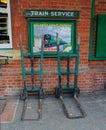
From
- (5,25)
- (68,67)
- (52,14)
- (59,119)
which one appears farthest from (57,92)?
(5,25)

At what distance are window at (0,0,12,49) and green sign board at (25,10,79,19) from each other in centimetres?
43

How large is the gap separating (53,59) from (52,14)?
3.25ft

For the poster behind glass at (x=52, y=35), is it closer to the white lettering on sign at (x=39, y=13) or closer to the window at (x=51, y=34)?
the window at (x=51, y=34)

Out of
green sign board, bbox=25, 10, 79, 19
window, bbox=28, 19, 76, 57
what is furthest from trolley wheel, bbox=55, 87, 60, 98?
green sign board, bbox=25, 10, 79, 19

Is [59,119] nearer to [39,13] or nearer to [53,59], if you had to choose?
[53,59]

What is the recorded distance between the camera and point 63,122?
331cm

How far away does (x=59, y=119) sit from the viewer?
11.2 ft

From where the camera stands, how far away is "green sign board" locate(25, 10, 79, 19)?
13.1 ft

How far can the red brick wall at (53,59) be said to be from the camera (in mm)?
4074

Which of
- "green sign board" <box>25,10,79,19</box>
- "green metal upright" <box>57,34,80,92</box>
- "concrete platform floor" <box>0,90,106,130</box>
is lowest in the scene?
"concrete platform floor" <box>0,90,106,130</box>

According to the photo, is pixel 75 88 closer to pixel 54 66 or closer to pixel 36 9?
pixel 54 66

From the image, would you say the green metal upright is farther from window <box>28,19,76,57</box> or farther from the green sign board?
the green sign board

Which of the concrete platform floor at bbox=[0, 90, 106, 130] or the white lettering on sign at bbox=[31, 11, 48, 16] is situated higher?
the white lettering on sign at bbox=[31, 11, 48, 16]

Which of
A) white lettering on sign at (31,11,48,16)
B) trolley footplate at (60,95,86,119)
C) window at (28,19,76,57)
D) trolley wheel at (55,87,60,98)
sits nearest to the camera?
trolley footplate at (60,95,86,119)
